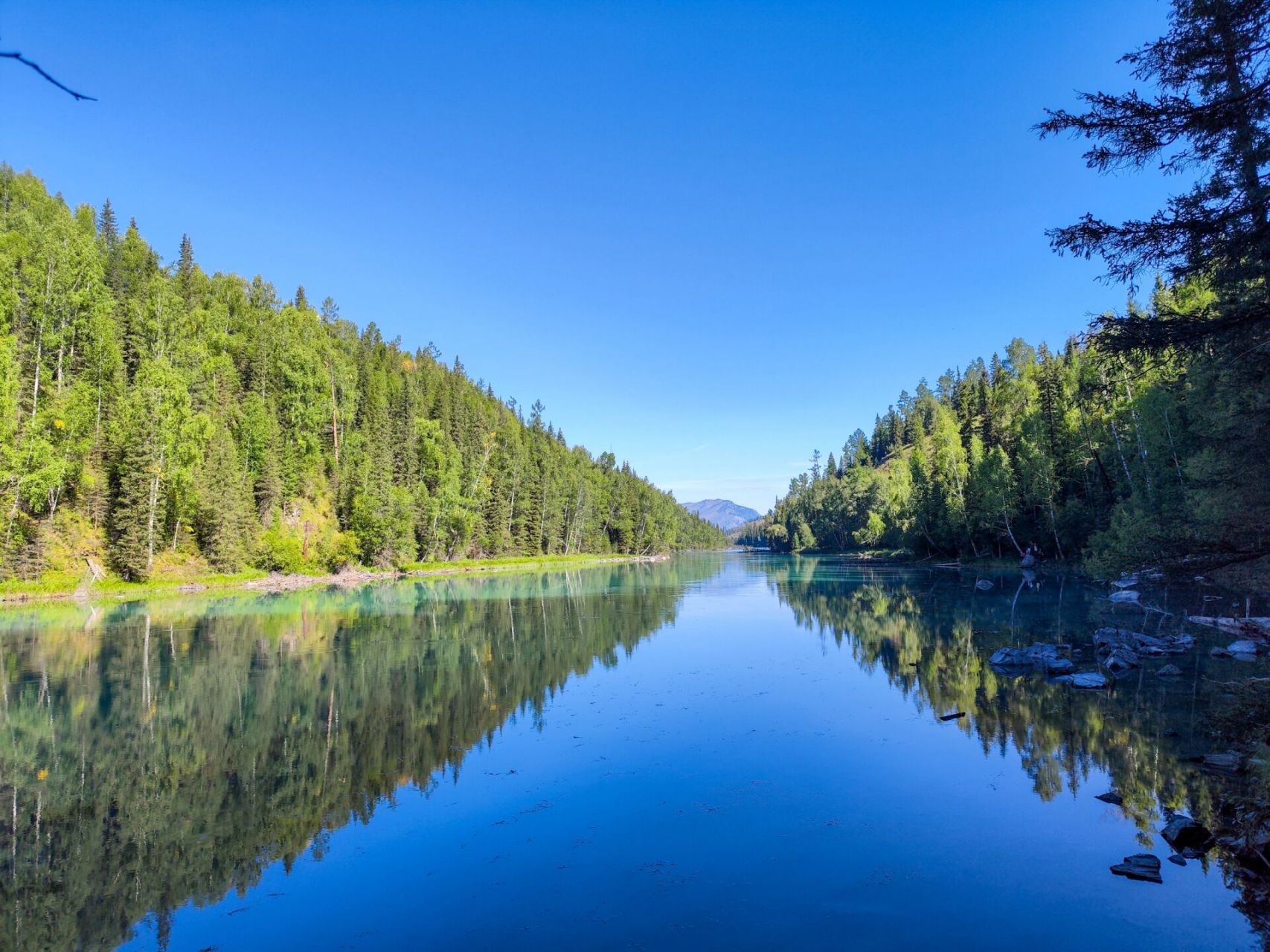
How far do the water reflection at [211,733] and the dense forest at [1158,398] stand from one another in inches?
554

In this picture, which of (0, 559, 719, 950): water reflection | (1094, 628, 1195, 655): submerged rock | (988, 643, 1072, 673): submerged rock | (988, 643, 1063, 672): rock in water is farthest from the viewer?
(1094, 628, 1195, 655): submerged rock

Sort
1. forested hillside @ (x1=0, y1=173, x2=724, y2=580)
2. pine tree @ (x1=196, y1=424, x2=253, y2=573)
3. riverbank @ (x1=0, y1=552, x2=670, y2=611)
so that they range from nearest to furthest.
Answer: riverbank @ (x1=0, y1=552, x2=670, y2=611) → forested hillside @ (x1=0, y1=173, x2=724, y2=580) → pine tree @ (x1=196, y1=424, x2=253, y2=573)

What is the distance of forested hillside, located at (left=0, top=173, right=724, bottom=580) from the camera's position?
45.4m

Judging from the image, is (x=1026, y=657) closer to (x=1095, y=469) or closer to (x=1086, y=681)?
(x=1086, y=681)

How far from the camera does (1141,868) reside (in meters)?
8.34

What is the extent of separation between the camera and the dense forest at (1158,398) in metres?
8.62

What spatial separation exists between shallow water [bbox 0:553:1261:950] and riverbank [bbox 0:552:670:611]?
18918 mm

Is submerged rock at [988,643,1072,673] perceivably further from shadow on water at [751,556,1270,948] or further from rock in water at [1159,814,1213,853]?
rock in water at [1159,814,1213,853]

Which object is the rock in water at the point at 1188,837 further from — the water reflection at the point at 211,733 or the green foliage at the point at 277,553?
the green foliage at the point at 277,553

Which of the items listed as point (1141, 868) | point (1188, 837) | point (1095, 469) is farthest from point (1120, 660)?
point (1095, 469)

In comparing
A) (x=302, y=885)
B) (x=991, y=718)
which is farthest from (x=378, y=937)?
(x=991, y=718)

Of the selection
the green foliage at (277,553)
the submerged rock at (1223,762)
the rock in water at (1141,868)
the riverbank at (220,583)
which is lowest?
the rock in water at (1141,868)

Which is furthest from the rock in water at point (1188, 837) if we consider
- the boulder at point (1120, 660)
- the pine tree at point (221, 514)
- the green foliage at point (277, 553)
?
the green foliage at point (277, 553)

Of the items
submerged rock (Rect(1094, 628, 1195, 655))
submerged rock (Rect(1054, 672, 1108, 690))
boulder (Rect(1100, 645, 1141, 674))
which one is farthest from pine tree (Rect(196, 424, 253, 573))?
submerged rock (Rect(1094, 628, 1195, 655))
